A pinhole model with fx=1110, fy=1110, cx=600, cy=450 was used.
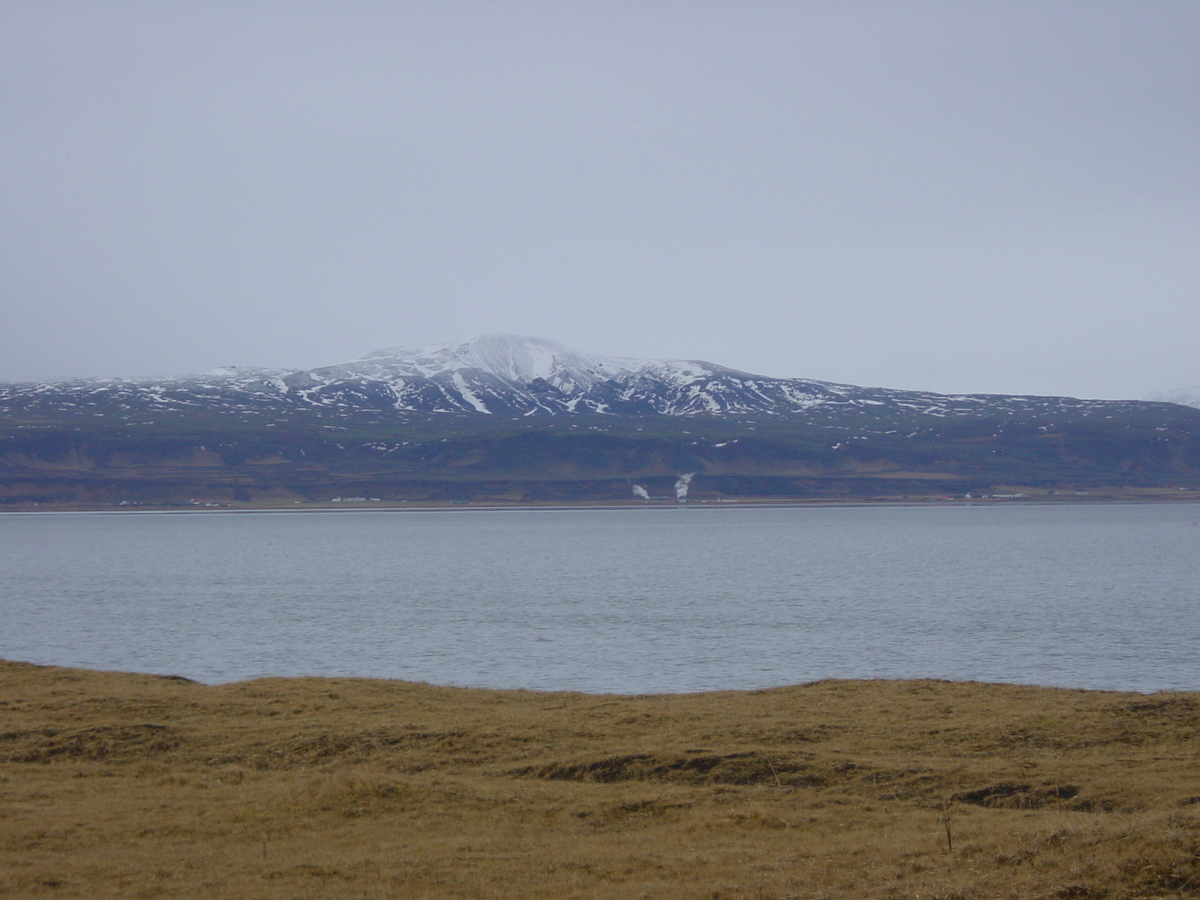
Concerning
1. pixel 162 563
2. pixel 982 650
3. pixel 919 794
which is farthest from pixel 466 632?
pixel 162 563

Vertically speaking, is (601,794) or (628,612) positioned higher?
(601,794)

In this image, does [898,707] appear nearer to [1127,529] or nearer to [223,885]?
[223,885]

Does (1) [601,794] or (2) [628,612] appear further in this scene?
(2) [628,612]

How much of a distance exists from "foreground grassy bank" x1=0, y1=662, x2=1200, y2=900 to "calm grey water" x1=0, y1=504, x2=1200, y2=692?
33.5 ft

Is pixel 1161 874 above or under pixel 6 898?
above

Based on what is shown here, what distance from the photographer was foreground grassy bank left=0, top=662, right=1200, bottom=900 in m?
12.1

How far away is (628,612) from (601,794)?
35.4 meters

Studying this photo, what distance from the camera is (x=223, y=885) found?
1225 cm

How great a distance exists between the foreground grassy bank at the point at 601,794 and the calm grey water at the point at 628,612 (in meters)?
10.2

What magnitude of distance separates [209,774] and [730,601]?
41002mm

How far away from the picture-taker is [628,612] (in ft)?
169

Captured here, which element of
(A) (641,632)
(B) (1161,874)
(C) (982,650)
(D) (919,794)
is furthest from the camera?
(A) (641,632)

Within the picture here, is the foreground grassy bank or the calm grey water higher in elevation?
the foreground grassy bank

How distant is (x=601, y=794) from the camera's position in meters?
16.2
